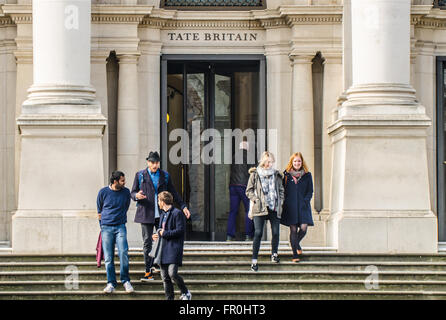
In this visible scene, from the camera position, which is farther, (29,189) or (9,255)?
(29,189)

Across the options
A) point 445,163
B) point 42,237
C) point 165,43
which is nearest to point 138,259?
point 42,237

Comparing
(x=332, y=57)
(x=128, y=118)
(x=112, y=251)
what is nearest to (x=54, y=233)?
(x=112, y=251)

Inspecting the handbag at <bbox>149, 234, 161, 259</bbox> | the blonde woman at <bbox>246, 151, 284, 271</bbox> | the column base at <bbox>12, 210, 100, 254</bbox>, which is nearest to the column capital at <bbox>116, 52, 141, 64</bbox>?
the column base at <bbox>12, 210, 100, 254</bbox>

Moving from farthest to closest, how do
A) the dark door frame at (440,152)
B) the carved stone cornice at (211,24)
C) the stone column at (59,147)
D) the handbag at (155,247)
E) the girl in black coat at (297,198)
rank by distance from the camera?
the dark door frame at (440,152), the carved stone cornice at (211,24), the stone column at (59,147), the girl in black coat at (297,198), the handbag at (155,247)

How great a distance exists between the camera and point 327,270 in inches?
736

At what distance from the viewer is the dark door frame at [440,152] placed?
2495 cm

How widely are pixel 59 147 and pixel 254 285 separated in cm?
453

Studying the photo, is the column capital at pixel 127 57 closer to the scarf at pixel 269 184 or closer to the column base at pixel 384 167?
the column base at pixel 384 167

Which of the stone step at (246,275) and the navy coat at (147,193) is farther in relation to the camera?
the stone step at (246,275)

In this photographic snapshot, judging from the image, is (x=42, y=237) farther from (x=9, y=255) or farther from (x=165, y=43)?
(x=165, y=43)

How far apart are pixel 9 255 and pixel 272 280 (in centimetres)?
431

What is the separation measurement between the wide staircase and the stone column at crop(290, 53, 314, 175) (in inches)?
211

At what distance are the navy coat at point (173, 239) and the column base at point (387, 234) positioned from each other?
384cm

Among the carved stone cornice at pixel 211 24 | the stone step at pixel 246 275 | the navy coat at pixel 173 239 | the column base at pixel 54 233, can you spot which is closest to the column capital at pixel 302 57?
the carved stone cornice at pixel 211 24
